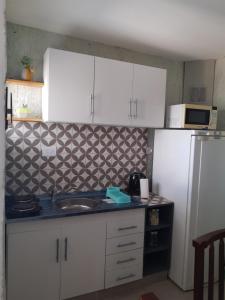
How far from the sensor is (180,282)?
2336 mm

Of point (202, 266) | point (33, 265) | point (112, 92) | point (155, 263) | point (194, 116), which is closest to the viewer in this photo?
point (202, 266)

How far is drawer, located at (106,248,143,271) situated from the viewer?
2160 mm

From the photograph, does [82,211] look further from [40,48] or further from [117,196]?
[40,48]

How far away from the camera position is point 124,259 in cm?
222

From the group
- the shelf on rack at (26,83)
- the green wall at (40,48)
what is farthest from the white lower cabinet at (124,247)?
the green wall at (40,48)

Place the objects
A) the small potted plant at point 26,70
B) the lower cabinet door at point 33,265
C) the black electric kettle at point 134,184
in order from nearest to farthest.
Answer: the lower cabinet door at point 33,265, the small potted plant at point 26,70, the black electric kettle at point 134,184

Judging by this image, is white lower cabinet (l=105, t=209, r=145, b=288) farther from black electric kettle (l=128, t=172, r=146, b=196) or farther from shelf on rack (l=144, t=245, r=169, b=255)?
black electric kettle (l=128, t=172, r=146, b=196)

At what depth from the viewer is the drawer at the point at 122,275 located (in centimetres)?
216

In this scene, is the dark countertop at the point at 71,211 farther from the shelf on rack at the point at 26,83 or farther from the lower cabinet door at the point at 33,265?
the shelf on rack at the point at 26,83

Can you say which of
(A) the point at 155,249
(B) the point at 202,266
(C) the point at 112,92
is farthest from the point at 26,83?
(A) the point at 155,249

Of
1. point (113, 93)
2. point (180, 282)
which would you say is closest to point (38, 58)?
point (113, 93)

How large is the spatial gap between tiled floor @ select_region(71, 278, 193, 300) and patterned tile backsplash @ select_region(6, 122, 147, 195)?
0.97 m

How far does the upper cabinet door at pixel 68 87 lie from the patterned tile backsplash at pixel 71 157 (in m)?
0.29

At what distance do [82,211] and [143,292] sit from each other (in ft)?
3.50
